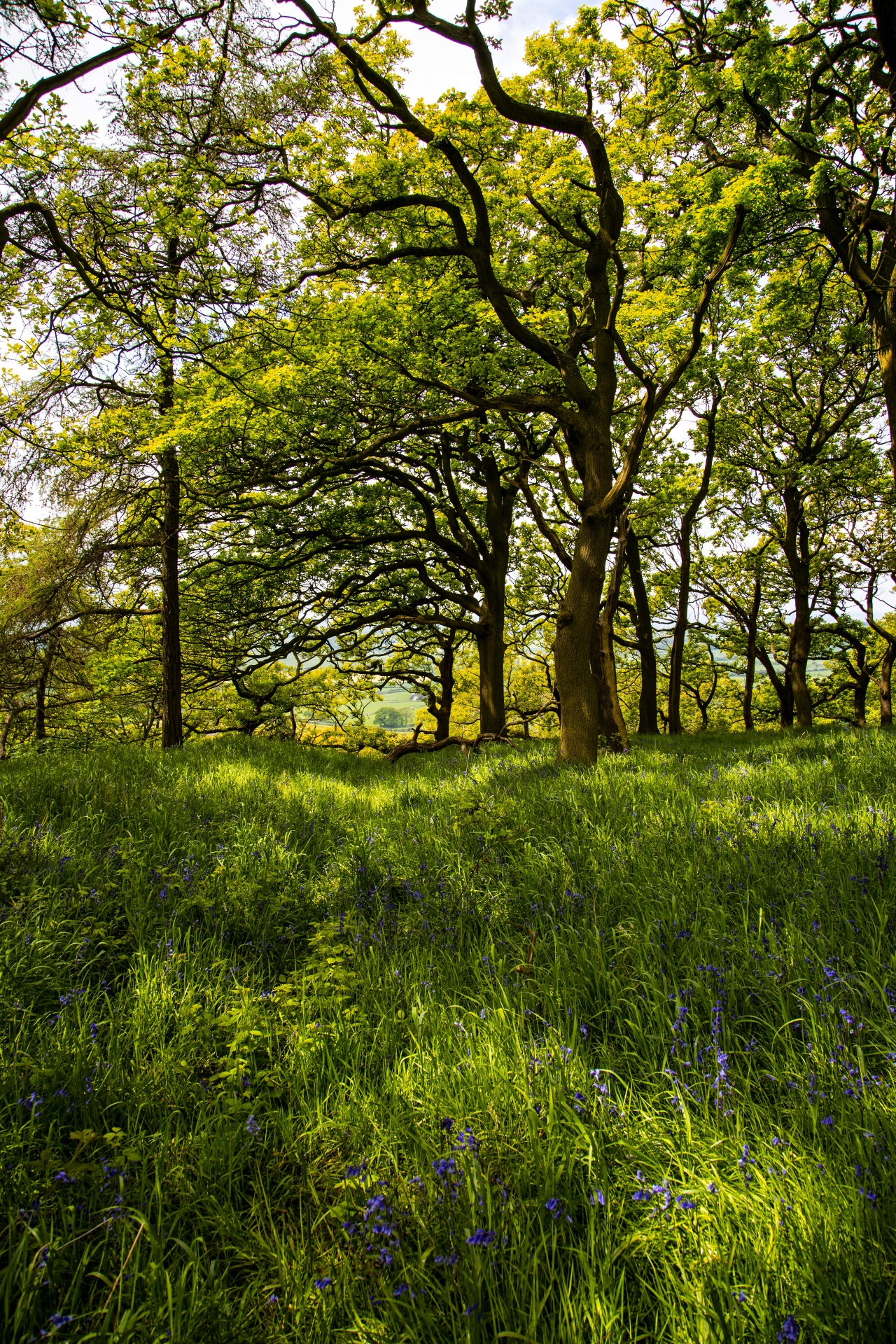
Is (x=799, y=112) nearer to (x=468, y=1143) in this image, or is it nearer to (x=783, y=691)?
(x=468, y=1143)

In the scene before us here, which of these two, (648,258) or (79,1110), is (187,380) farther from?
(79,1110)

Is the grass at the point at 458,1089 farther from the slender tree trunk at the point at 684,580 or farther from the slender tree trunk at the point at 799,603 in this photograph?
the slender tree trunk at the point at 799,603

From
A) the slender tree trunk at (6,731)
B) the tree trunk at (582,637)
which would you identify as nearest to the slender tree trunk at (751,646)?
Answer: the tree trunk at (582,637)

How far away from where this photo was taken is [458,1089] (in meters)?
2.02

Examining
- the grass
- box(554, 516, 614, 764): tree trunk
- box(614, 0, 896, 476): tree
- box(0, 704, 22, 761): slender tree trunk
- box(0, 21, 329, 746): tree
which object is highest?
box(614, 0, 896, 476): tree

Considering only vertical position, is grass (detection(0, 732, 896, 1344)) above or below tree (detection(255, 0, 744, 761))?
below

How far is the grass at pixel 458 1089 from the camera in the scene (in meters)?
1.42

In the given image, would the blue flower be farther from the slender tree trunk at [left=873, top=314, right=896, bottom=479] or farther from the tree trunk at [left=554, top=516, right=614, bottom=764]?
the slender tree trunk at [left=873, top=314, right=896, bottom=479]

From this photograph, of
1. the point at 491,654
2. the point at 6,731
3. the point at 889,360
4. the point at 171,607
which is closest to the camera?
the point at 889,360

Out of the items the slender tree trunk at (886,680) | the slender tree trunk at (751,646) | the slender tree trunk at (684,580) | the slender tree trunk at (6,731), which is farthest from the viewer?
the slender tree trunk at (886,680)

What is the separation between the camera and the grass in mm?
1416

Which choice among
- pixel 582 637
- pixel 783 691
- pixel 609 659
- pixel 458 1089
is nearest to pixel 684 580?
pixel 609 659

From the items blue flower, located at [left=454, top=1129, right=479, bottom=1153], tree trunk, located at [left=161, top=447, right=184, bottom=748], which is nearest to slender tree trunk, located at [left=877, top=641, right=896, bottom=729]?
tree trunk, located at [left=161, top=447, right=184, bottom=748]

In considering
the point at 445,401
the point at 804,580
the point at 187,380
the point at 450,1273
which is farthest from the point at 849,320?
the point at 450,1273
